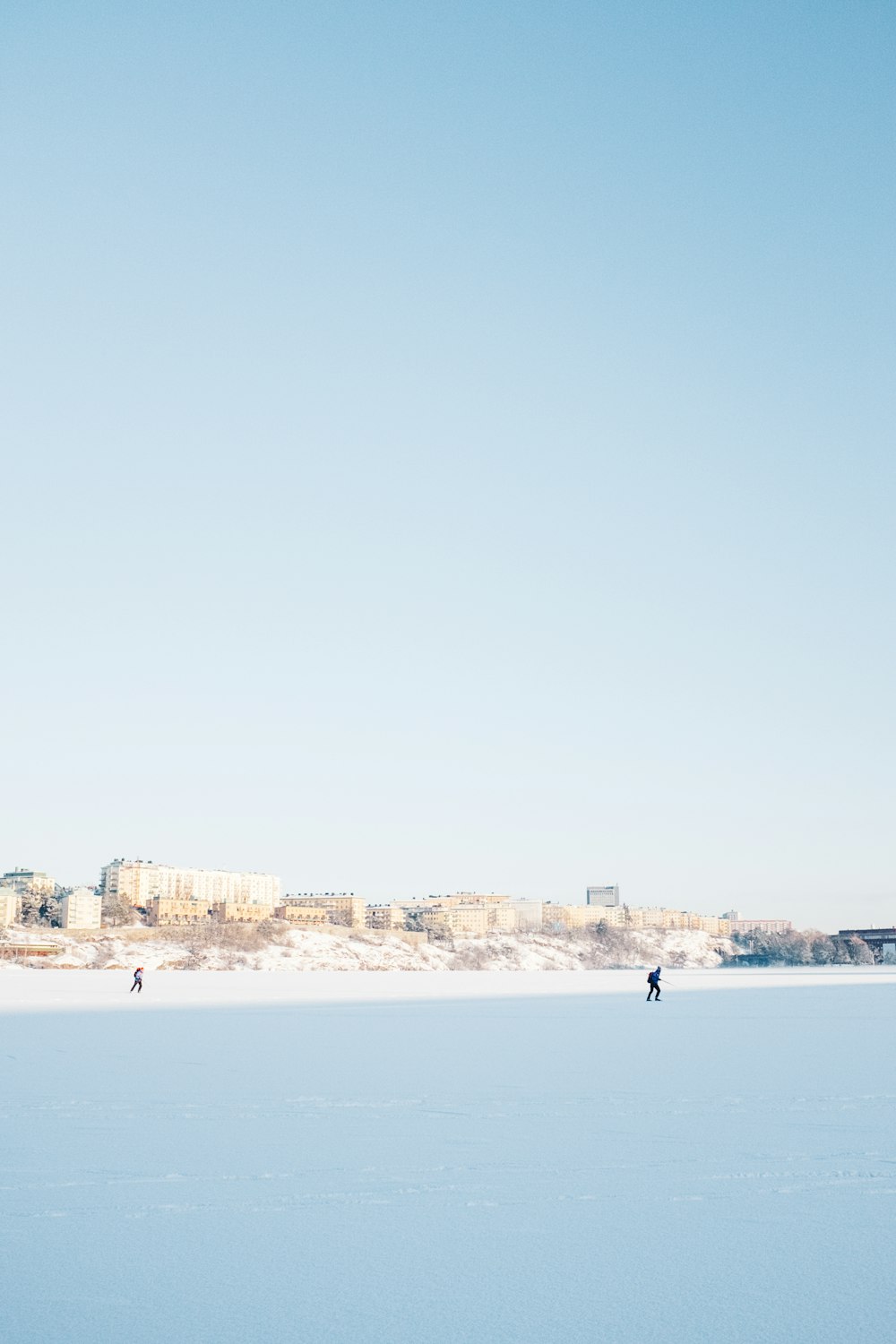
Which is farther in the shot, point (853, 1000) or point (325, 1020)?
point (853, 1000)

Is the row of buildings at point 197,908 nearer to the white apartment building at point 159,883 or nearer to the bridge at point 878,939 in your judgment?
the white apartment building at point 159,883

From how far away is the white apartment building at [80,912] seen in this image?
465 feet

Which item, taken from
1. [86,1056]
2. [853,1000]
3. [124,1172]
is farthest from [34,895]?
[124,1172]

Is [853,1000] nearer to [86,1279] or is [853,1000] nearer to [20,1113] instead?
[20,1113]

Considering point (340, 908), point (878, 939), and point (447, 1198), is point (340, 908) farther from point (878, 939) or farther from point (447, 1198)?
point (447, 1198)

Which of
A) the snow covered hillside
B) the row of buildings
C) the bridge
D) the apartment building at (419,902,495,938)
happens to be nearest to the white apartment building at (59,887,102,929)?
the row of buildings

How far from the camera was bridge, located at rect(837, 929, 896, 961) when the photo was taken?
153875 mm

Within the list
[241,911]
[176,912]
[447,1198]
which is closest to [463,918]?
[241,911]

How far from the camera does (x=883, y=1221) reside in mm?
6953

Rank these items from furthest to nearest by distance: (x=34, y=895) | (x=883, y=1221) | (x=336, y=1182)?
(x=34, y=895), (x=336, y=1182), (x=883, y=1221)

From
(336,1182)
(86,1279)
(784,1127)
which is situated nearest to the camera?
(86,1279)

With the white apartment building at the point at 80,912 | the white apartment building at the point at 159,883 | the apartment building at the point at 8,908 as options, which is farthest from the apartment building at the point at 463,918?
the apartment building at the point at 8,908

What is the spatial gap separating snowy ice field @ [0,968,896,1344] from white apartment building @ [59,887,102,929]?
13351cm

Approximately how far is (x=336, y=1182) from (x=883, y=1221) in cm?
368
